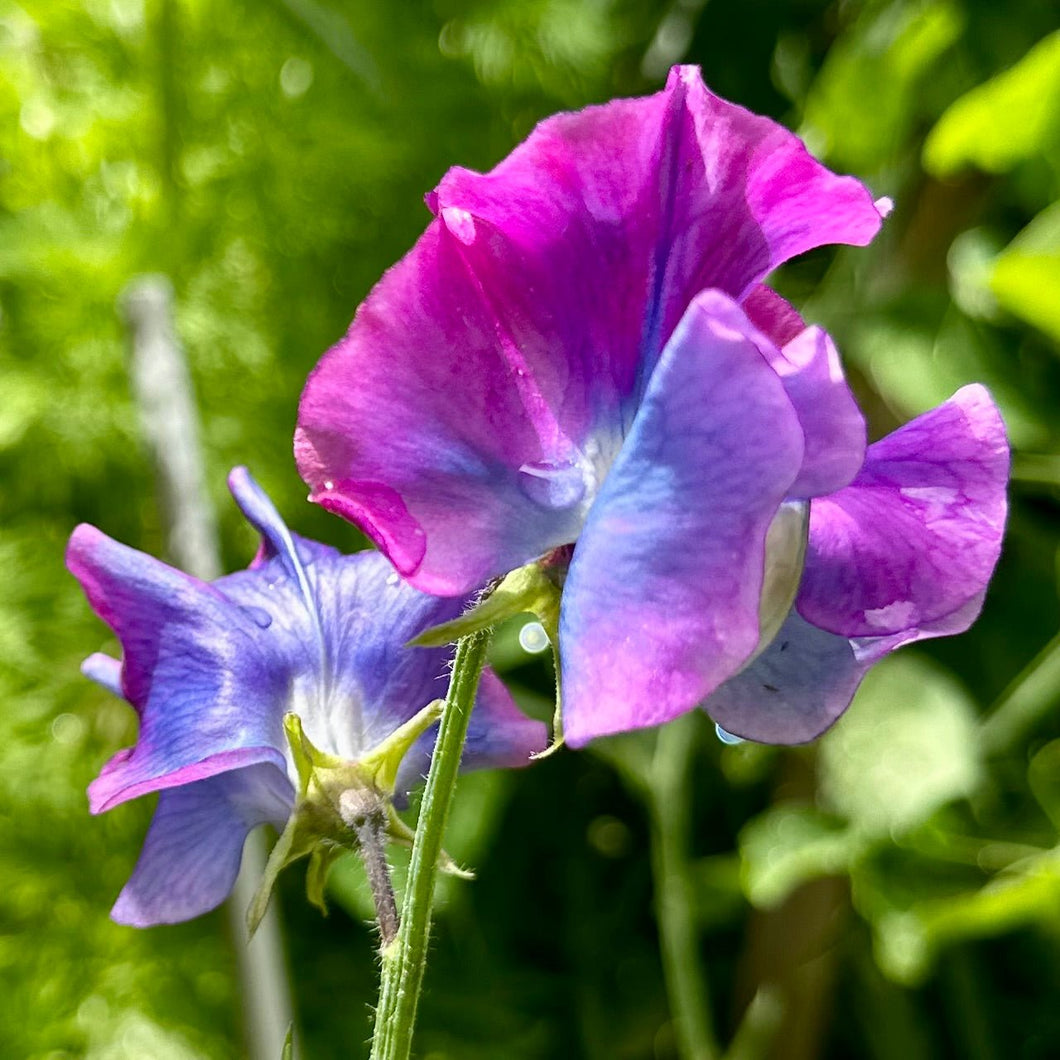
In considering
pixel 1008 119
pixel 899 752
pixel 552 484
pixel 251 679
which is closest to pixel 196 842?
pixel 251 679

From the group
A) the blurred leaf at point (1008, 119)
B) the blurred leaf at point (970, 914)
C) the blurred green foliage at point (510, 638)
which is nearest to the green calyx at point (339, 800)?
the blurred green foliage at point (510, 638)

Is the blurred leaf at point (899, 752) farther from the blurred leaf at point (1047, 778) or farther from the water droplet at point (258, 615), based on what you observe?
the water droplet at point (258, 615)

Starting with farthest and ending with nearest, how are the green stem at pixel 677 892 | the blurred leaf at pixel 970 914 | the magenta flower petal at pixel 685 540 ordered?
the green stem at pixel 677 892 → the blurred leaf at pixel 970 914 → the magenta flower petal at pixel 685 540

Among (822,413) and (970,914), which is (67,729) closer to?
(970,914)

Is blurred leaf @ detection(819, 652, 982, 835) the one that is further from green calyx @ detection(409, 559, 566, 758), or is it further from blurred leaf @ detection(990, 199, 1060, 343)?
green calyx @ detection(409, 559, 566, 758)

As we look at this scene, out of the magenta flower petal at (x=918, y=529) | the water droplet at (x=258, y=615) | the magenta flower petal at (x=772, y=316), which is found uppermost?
the magenta flower petal at (x=772, y=316)

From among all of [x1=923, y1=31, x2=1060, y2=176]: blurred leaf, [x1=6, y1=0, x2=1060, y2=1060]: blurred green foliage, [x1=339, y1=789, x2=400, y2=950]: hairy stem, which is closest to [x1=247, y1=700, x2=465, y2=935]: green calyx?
[x1=339, y1=789, x2=400, y2=950]: hairy stem

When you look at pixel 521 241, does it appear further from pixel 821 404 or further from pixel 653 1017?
pixel 653 1017
